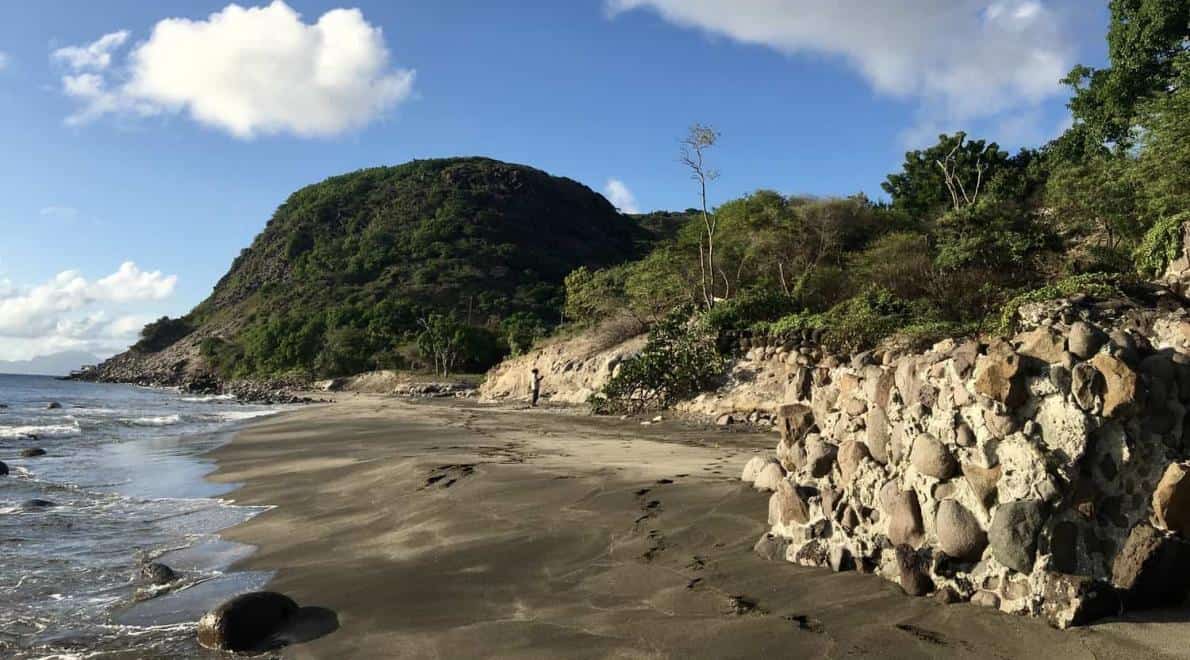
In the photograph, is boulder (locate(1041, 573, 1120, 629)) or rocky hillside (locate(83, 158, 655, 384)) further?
rocky hillside (locate(83, 158, 655, 384))

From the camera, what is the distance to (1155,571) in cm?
369

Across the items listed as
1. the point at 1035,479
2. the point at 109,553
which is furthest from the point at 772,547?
the point at 109,553

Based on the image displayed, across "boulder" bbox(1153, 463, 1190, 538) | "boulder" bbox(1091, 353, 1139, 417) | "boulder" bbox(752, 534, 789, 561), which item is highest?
"boulder" bbox(1091, 353, 1139, 417)

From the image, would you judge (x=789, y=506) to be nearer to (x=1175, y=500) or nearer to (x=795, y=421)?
(x=795, y=421)

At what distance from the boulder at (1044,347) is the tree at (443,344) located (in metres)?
53.3

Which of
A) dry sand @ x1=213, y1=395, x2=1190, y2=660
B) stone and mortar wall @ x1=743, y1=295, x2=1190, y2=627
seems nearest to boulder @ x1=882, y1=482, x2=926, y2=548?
stone and mortar wall @ x1=743, y1=295, x2=1190, y2=627

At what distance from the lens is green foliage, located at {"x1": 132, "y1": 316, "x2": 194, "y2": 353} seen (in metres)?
119

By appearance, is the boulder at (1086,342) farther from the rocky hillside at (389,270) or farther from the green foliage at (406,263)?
the rocky hillside at (389,270)

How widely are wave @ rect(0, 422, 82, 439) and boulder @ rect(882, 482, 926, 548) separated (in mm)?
23354

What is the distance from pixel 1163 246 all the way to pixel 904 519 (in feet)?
35.0

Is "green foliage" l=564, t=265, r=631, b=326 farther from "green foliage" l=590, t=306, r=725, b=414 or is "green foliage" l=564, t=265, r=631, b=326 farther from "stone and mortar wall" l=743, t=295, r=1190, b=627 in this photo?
"stone and mortar wall" l=743, t=295, r=1190, b=627

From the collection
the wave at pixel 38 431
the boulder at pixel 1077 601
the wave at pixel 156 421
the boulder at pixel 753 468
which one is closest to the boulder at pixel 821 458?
the boulder at pixel 753 468

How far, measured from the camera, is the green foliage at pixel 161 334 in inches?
4692

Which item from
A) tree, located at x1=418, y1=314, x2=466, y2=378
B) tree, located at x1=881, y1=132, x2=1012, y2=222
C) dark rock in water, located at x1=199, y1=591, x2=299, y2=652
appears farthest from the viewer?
tree, located at x1=418, y1=314, x2=466, y2=378
